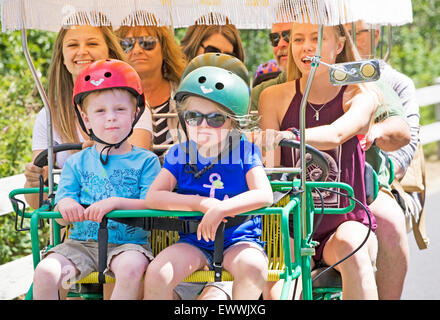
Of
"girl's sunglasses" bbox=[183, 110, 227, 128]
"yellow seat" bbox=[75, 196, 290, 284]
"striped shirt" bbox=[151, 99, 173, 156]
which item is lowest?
"yellow seat" bbox=[75, 196, 290, 284]

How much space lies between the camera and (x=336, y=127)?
446 centimetres

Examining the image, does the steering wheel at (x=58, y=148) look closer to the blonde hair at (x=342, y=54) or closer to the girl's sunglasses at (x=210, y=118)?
the girl's sunglasses at (x=210, y=118)

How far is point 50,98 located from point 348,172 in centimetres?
189

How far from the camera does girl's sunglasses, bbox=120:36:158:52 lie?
5.55 meters

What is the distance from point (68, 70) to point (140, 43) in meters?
0.74

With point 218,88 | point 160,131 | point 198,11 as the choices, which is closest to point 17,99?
point 160,131

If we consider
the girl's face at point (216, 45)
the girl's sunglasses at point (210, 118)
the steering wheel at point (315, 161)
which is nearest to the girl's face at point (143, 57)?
the girl's face at point (216, 45)

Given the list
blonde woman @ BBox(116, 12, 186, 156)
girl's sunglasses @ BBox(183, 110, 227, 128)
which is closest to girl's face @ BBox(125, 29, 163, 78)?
blonde woman @ BBox(116, 12, 186, 156)

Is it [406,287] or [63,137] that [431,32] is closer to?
[406,287]

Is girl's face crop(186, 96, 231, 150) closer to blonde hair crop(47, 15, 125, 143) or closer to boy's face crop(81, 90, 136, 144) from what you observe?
boy's face crop(81, 90, 136, 144)

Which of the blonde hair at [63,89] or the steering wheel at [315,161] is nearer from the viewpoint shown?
the steering wheel at [315,161]

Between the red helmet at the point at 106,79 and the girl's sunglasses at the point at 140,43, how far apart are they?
1.32 m

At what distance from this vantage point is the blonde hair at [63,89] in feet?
16.1

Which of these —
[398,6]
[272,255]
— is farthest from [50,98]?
[398,6]
